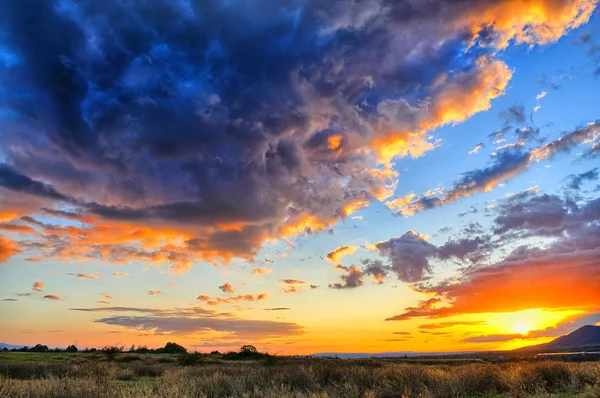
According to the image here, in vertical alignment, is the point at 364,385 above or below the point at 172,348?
below

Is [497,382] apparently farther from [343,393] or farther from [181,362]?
[181,362]

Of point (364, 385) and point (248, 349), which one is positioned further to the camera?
point (248, 349)

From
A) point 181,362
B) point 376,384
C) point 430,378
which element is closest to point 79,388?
point 376,384

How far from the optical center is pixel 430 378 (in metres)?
18.1

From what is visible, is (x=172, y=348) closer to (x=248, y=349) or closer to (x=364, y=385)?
(x=248, y=349)

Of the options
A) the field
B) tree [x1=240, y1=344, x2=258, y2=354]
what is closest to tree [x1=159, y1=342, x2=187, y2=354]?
tree [x1=240, y1=344, x2=258, y2=354]

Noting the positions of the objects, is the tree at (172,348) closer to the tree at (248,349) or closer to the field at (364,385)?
the tree at (248,349)

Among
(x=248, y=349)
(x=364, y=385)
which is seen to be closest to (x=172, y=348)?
(x=248, y=349)

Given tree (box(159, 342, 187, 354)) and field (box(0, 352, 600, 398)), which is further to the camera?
tree (box(159, 342, 187, 354))

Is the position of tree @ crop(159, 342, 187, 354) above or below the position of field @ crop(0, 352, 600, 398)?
above

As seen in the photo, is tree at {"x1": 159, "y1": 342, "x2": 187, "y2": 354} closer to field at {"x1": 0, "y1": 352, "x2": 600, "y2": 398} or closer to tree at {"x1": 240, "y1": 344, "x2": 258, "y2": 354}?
tree at {"x1": 240, "y1": 344, "x2": 258, "y2": 354}

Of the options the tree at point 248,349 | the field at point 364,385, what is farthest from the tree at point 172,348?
the field at point 364,385

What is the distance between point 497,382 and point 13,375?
109 ft

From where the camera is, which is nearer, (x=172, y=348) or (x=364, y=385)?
(x=364, y=385)
